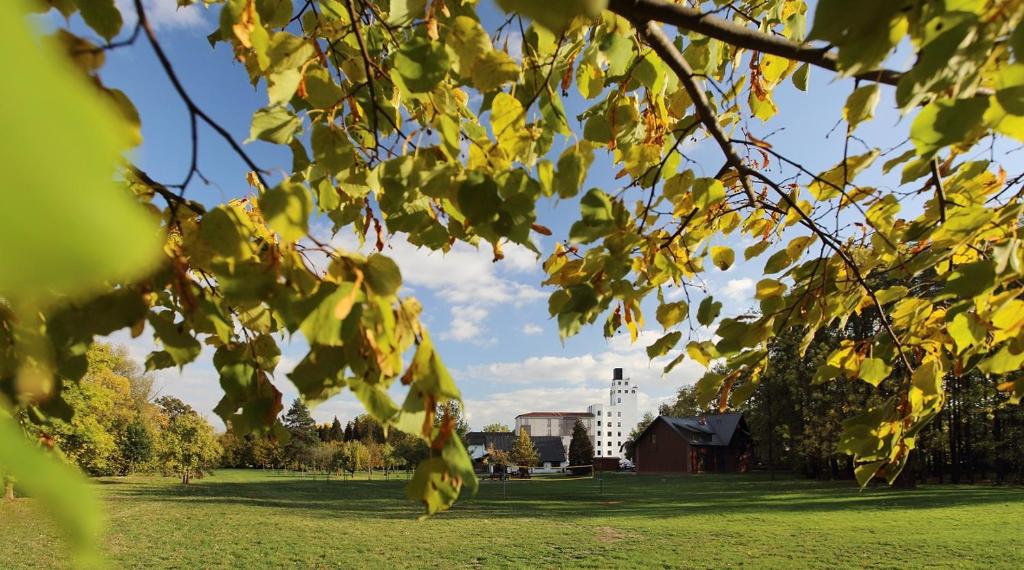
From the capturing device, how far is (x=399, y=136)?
1.75 m

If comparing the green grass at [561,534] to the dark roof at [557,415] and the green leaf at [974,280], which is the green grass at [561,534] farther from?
the dark roof at [557,415]

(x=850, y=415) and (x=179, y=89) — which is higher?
(x=179, y=89)

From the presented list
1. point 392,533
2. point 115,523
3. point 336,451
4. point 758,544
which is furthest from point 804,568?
point 336,451

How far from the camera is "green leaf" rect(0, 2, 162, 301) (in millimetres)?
159

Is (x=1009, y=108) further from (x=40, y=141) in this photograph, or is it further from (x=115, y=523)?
(x=115, y=523)

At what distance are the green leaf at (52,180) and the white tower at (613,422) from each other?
9677 cm

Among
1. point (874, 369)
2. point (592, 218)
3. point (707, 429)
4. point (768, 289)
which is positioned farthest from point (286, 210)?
point (707, 429)

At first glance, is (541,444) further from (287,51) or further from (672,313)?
(287,51)

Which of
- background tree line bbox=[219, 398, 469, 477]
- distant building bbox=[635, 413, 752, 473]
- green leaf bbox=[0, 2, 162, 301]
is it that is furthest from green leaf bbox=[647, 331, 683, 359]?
distant building bbox=[635, 413, 752, 473]

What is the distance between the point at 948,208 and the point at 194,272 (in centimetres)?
261

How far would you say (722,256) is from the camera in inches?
95.0

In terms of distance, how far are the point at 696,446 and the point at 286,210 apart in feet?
159

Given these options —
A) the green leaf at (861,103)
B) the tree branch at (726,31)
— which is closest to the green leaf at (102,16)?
the tree branch at (726,31)

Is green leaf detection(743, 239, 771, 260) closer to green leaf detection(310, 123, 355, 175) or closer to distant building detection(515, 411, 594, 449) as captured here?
green leaf detection(310, 123, 355, 175)
